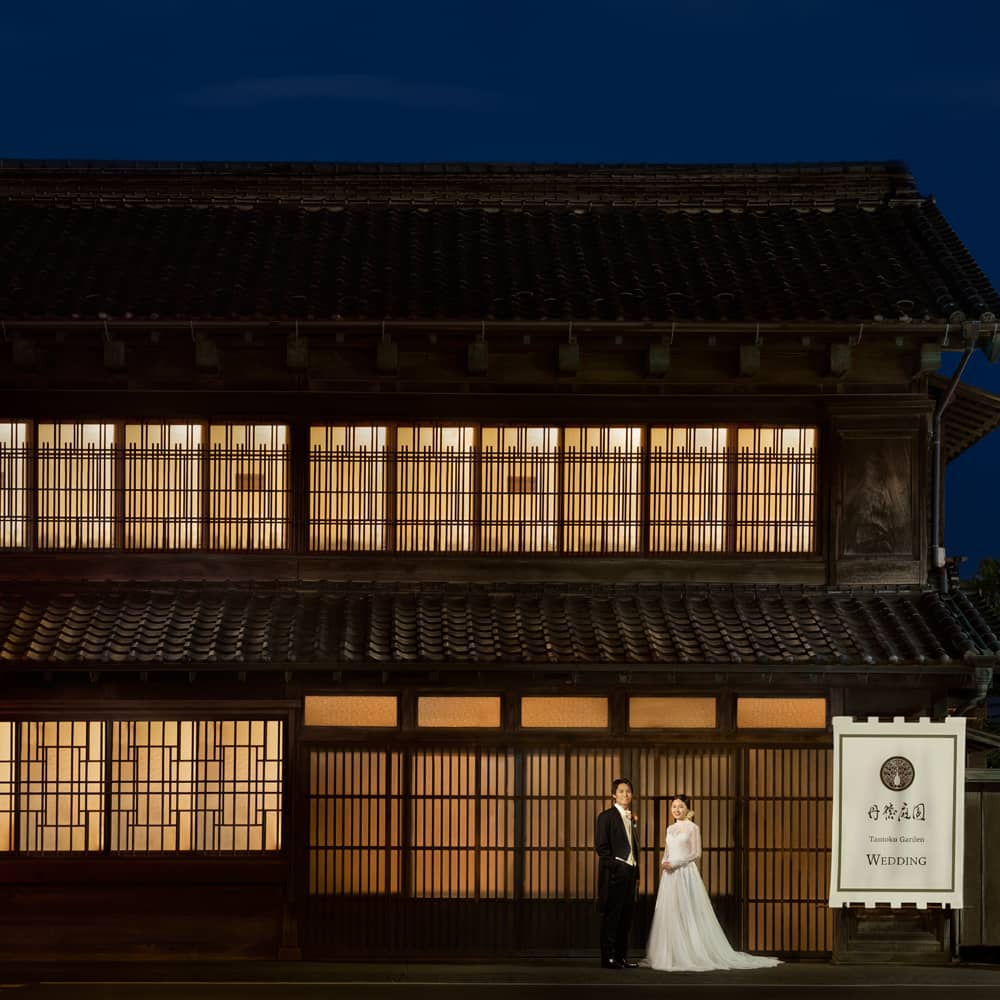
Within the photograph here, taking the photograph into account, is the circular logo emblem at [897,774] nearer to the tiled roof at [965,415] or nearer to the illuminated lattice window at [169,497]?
the tiled roof at [965,415]

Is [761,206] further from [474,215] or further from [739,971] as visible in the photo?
[739,971]

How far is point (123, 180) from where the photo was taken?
22.0m

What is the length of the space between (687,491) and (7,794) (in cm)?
894

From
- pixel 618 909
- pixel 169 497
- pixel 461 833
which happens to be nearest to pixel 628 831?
pixel 618 909

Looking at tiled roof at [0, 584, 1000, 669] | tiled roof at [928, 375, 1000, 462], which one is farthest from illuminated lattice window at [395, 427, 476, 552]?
tiled roof at [928, 375, 1000, 462]

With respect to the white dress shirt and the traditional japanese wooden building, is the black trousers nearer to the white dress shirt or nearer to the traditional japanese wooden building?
the white dress shirt

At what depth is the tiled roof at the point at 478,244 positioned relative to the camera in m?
18.8

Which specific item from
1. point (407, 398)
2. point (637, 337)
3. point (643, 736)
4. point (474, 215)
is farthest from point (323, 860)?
point (474, 215)

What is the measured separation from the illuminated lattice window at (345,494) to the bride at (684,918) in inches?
198

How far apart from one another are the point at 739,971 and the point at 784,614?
4191 mm

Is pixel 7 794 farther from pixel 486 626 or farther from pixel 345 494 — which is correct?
pixel 486 626

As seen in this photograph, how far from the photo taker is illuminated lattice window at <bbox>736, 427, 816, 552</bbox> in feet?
63.4

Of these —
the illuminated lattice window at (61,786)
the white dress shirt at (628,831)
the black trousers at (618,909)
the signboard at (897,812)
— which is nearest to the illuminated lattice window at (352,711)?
the illuminated lattice window at (61,786)

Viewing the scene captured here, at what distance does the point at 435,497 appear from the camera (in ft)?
63.1
